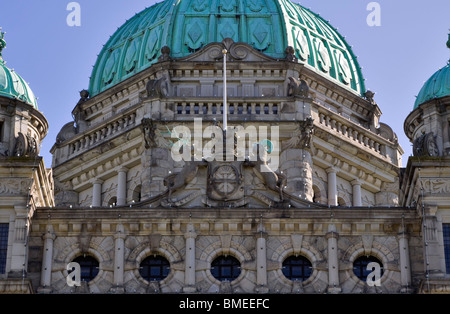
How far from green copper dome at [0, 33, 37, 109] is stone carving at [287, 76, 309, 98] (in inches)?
438

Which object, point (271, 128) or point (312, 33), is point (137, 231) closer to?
point (271, 128)

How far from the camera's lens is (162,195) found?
51.1 metres

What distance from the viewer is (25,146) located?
169 ft

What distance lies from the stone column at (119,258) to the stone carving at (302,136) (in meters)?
11.6

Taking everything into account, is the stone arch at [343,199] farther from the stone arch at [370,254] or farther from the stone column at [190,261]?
the stone column at [190,261]

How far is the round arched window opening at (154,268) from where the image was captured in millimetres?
49812

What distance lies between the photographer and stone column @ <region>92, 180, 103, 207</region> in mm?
62438

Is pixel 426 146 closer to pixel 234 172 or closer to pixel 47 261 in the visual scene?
pixel 234 172

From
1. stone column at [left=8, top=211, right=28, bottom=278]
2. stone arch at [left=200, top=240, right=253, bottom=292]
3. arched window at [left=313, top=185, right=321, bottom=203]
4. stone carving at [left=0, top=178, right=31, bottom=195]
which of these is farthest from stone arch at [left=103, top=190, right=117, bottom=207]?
stone arch at [left=200, top=240, right=253, bottom=292]

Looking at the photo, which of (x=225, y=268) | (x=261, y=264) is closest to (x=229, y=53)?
(x=225, y=268)

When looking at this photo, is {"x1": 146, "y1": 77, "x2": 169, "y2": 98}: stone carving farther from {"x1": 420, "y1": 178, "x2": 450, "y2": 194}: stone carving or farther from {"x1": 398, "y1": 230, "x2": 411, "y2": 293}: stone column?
{"x1": 398, "y1": 230, "x2": 411, "y2": 293}: stone column
